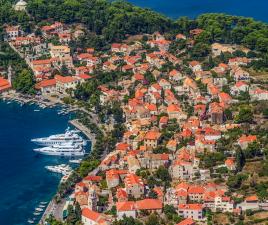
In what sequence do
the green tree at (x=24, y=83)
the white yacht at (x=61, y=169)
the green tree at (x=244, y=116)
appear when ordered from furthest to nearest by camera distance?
the green tree at (x=24, y=83) < the green tree at (x=244, y=116) < the white yacht at (x=61, y=169)

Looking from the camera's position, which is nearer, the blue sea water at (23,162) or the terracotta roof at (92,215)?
the terracotta roof at (92,215)

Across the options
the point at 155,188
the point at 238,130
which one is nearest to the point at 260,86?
the point at 238,130

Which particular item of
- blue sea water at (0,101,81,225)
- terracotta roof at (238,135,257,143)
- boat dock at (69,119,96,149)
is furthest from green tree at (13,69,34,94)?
terracotta roof at (238,135,257,143)

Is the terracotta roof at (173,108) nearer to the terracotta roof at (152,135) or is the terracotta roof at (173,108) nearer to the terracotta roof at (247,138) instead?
the terracotta roof at (152,135)

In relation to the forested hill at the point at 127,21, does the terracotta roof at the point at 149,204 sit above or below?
below

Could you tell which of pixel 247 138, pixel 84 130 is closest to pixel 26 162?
pixel 84 130

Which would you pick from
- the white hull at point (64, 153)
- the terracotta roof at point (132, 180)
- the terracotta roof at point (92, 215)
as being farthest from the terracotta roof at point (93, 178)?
the white hull at point (64, 153)

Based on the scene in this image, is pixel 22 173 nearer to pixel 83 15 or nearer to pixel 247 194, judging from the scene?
pixel 247 194

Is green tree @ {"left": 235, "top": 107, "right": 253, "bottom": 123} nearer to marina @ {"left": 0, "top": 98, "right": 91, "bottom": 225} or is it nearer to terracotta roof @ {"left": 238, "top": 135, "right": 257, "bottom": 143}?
terracotta roof @ {"left": 238, "top": 135, "right": 257, "bottom": 143}
